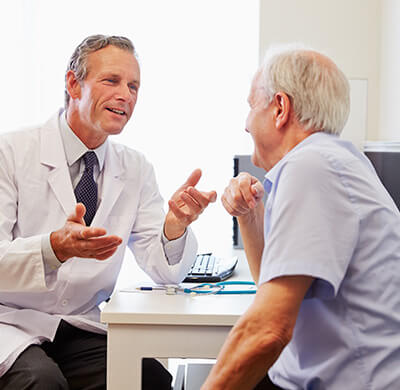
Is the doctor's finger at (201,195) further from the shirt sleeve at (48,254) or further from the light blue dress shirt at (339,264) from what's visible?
the light blue dress shirt at (339,264)

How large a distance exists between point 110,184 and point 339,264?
3.13ft

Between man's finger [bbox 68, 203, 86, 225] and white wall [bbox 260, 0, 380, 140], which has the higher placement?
white wall [bbox 260, 0, 380, 140]

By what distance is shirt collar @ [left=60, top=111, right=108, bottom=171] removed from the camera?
5.56 feet

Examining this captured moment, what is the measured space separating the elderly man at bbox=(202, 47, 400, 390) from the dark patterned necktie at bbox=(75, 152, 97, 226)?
74 cm

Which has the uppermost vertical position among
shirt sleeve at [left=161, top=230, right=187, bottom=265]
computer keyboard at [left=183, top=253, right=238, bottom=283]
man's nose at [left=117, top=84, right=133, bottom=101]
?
man's nose at [left=117, top=84, right=133, bottom=101]

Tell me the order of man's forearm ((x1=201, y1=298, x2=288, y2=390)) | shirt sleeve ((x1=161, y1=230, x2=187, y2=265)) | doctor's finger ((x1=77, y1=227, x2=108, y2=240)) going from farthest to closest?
shirt sleeve ((x1=161, y1=230, x2=187, y2=265)) → doctor's finger ((x1=77, y1=227, x2=108, y2=240)) → man's forearm ((x1=201, y1=298, x2=288, y2=390))

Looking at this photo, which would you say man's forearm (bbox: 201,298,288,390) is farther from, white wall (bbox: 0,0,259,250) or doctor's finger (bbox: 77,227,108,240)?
white wall (bbox: 0,0,259,250)

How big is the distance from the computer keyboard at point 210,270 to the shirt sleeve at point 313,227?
68cm

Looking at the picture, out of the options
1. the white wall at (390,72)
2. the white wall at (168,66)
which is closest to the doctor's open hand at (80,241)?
the white wall at (390,72)

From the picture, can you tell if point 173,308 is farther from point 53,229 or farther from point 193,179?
point 53,229

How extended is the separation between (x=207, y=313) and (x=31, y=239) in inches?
20.6

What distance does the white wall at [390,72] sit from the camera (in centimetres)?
231

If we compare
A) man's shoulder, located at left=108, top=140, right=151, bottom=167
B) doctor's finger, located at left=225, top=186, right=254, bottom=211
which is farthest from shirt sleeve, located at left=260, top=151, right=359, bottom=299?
man's shoulder, located at left=108, top=140, right=151, bottom=167

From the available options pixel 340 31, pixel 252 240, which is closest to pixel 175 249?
pixel 252 240
